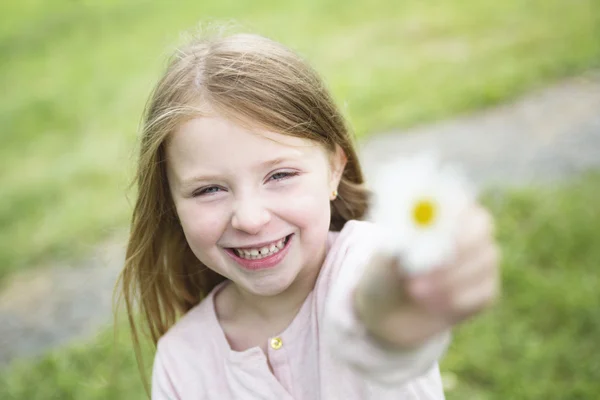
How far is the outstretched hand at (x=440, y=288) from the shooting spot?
2.59 ft

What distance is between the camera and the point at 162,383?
1.83 metres

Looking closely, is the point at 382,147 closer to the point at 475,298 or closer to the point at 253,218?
the point at 253,218

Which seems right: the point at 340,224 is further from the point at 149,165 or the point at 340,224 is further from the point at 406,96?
the point at 406,96

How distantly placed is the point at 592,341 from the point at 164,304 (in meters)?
1.71

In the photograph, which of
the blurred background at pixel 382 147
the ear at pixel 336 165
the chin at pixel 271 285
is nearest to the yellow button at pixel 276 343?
the chin at pixel 271 285

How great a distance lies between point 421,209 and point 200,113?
0.91m

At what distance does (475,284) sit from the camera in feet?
2.65

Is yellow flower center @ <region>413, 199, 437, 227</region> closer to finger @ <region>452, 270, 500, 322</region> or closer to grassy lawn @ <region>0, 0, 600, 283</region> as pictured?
finger @ <region>452, 270, 500, 322</region>

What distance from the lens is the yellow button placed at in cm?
168

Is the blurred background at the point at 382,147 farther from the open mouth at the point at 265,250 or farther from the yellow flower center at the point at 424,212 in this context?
the yellow flower center at the point at 424,212

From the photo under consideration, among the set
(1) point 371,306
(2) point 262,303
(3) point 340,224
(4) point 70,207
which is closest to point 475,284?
(1) point 371,306

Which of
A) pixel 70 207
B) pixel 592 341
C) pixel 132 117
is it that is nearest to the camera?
pixel 592 341

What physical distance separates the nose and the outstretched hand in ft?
1.89

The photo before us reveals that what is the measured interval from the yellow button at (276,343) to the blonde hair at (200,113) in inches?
17.3
